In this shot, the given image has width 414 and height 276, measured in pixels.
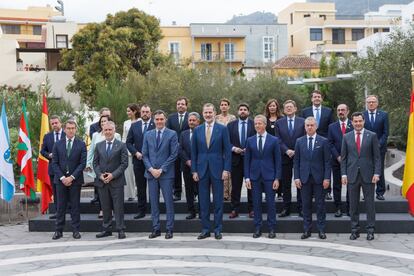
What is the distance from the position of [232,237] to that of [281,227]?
2.90ft

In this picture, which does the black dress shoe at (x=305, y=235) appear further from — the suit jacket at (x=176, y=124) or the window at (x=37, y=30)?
the window at (x=37, y=30)

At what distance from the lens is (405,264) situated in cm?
766

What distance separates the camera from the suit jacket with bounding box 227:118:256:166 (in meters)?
10.0

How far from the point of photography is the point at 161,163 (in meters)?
9.58

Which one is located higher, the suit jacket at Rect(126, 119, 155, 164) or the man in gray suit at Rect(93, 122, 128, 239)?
the suit jacket at Rect(126, 119, 155, 164)

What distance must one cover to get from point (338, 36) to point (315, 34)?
2552mm

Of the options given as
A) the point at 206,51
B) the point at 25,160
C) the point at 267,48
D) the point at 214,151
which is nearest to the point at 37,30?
the point at 206,51

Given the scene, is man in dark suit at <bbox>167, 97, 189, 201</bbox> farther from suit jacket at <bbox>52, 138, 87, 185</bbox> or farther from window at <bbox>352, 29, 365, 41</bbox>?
window at <bbox>352, 29, 365, 41</bbox>

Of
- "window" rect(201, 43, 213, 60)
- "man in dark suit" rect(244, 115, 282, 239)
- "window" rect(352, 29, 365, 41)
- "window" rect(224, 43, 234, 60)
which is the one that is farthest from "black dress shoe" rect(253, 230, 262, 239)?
"window" rect(352, 29, 365, 41)

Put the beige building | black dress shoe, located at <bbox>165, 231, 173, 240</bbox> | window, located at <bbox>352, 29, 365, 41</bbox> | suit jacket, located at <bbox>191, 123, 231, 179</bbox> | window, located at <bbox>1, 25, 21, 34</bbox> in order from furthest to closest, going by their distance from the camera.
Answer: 1. window, located at <bbox>1, 25, 21, 34</bbox>
2. window, located at <bbox>352, 29, 365, 41</bbox>
3. the beige building
4. black dress shoe, located at <bbox>165, 231, 173, 240</bbox>
5. suit jacket, located at <bbox>191, 123, 231, 179</bbox>

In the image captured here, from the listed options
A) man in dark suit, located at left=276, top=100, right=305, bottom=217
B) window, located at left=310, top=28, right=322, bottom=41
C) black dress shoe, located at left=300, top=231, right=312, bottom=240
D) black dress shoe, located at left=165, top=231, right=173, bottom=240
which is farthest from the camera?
window, located at left=310, top=28, right=322, bottom=41

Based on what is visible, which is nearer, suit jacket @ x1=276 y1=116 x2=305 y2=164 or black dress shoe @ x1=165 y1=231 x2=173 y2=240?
black dress shoe @ x1=165 y1=231 x2=173 y2=240

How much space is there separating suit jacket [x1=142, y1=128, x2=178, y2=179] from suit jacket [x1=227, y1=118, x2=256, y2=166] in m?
1.06

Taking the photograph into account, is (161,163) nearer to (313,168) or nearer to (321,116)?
(313,168)
